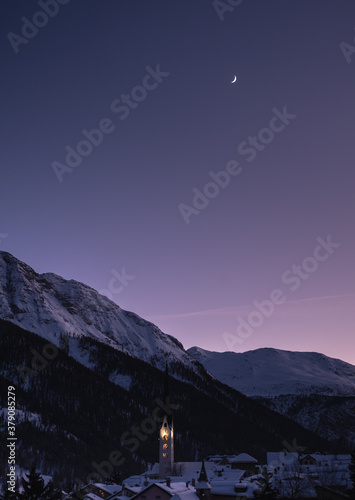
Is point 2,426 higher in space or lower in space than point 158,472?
higher

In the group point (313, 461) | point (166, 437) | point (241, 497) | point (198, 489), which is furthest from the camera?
point (166, 437)

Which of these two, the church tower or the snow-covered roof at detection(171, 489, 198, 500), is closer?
the snow-covered roof at detection(171, 489, 198, 500)

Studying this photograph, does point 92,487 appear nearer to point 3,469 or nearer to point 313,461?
point 3,469

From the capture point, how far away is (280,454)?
6216 inches

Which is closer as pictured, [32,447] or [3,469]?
[3,469]

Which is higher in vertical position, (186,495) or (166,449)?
(166,449)

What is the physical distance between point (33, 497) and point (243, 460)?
102678mm

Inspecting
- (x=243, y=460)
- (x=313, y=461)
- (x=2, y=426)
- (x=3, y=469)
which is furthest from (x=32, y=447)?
(x=313, y=461)

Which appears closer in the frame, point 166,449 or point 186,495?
point 186,495

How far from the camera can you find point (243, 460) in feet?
533

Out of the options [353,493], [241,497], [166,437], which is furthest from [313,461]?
[353,493]

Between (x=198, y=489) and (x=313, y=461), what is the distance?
211 feet

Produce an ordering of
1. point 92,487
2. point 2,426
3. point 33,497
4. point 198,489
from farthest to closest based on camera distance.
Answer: point 2,426 < point 92,487 < point 198,489 < point 33,497

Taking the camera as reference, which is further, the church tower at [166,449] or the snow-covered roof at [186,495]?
the church tower at [166,449]
